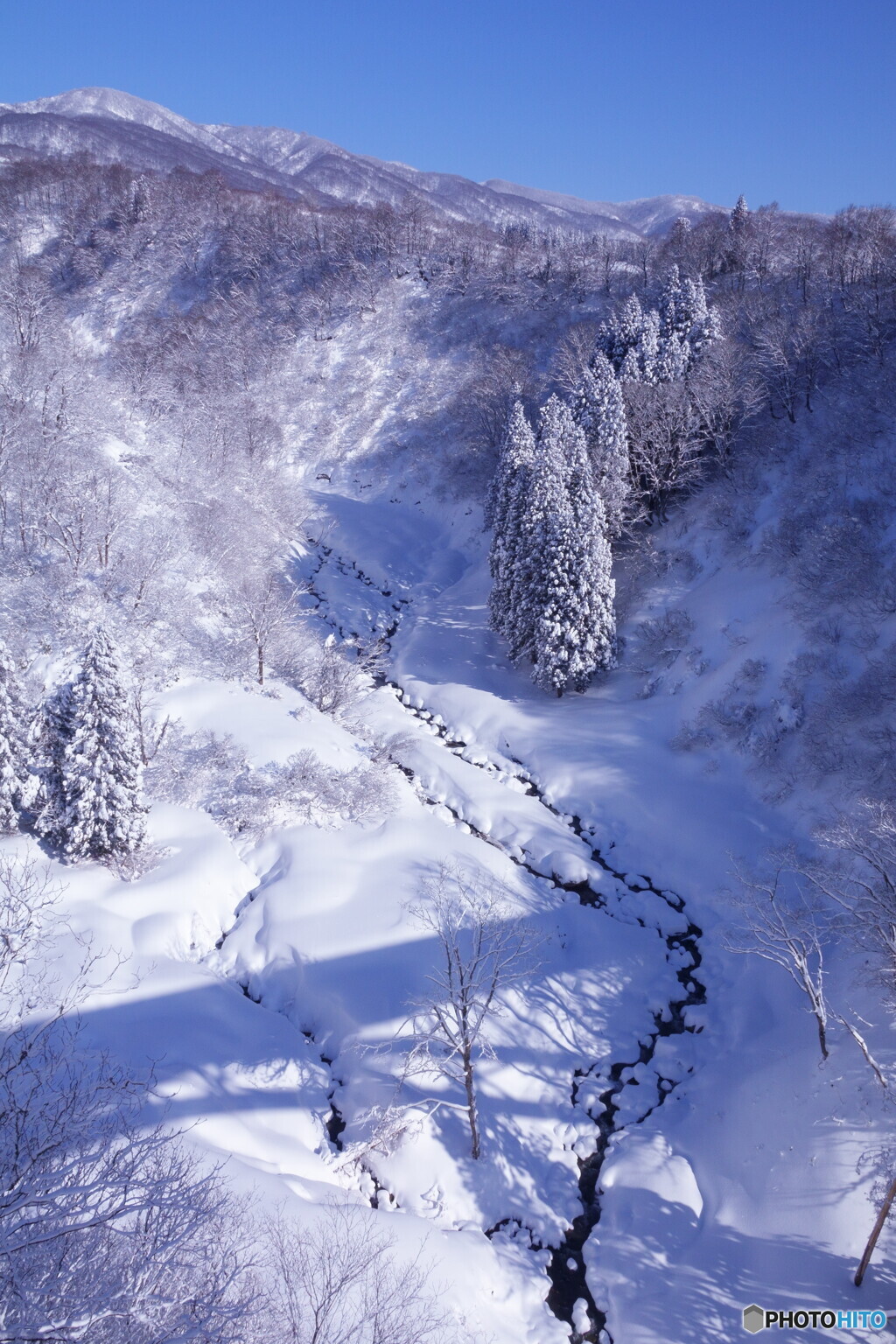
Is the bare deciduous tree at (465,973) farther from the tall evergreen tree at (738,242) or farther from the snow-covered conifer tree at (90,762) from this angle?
the tall evergreen tree at (738,242)

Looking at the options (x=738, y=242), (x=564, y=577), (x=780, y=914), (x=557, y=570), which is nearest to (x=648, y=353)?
(x=557, y=570)

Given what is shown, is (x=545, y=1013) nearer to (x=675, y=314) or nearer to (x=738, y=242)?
(x=675, y=314)

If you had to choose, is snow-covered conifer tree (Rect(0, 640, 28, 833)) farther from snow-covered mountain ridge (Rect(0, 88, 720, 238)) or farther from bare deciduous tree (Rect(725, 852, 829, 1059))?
snow-covered mountain ridge (Rect(0, 88, 720, 238))

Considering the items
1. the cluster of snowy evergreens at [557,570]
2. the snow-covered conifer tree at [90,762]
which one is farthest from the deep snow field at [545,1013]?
the cluster of snowy evergreens at [557,570]

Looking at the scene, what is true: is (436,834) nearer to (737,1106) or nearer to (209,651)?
(737,1106)

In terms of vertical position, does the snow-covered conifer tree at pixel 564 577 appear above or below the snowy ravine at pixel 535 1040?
above

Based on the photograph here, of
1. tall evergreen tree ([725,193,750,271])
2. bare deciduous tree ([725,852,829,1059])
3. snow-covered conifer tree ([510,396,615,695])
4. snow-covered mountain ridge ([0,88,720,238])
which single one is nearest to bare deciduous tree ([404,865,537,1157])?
bare deciduous tree ([725,852,829,1059])
